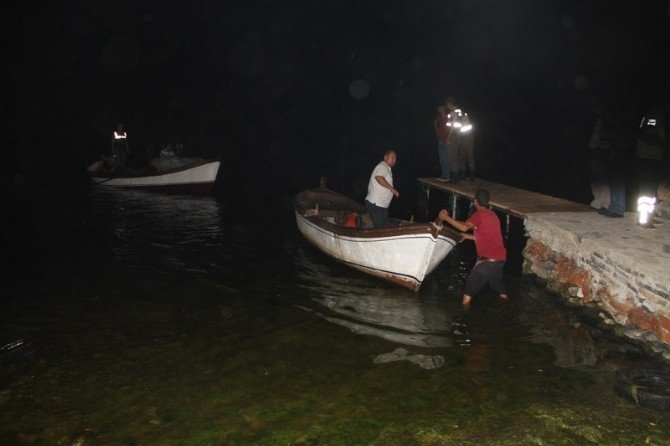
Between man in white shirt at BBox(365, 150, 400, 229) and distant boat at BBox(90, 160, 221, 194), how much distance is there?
1300 cm

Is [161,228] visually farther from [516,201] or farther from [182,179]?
[516,201]

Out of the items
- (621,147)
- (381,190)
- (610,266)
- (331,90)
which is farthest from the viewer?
(331,90)

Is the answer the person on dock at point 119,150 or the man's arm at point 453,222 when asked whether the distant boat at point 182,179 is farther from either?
the man's arm at point 453,222

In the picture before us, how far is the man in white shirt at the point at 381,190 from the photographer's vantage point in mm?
10602

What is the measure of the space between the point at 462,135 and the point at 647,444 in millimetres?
10781

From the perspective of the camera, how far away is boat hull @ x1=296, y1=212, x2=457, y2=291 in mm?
9250

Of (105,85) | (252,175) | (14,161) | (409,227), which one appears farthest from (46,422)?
(105,85)

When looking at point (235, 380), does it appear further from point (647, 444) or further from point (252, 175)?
point (252, 175)

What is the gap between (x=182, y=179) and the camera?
22875 millimetres

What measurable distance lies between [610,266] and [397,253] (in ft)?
11.9

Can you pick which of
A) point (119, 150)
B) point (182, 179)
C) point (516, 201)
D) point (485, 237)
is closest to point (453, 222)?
point (485, 237)

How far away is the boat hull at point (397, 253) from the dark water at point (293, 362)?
1.16 feet

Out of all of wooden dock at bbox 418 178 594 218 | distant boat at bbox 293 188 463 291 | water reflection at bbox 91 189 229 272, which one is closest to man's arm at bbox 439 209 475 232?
distant boat at bbox 293 188 463 291

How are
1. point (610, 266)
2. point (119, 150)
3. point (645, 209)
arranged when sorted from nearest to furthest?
point (610, 266) < point (645, 209) < point (119, 150)
